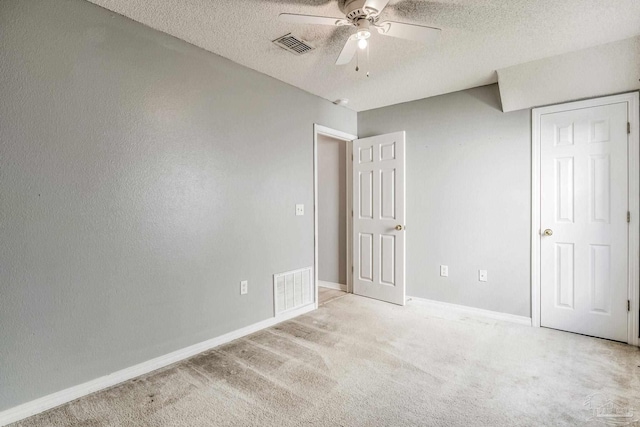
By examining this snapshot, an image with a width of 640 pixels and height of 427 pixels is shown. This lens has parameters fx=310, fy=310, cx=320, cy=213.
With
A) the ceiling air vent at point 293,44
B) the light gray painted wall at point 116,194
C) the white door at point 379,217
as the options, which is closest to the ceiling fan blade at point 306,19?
the ceiling air vent at point 293,44

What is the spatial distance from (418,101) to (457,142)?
2.30 ft

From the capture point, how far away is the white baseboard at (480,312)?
3.10 meters

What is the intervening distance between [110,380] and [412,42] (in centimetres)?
320

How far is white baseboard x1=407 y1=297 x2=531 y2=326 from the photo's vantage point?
10.2 ft

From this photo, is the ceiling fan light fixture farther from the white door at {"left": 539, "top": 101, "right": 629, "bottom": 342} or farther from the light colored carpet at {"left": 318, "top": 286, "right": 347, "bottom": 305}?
the light colored carpet at {"left": 318, "top": 286, "right": 347, "bottom": 305}

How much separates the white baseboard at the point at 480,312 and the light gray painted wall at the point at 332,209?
45.5 inches

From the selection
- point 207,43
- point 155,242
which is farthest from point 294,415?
point 207,43

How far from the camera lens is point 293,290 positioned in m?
3.32

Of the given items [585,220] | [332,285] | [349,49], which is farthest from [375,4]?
[332,285]

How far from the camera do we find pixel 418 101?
3.71 metres

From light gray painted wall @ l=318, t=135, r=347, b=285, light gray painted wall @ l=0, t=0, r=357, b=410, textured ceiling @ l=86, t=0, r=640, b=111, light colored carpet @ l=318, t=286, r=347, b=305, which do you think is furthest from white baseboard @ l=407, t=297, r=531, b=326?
textured ceiling @ l=86, t=0, r=640, b=111

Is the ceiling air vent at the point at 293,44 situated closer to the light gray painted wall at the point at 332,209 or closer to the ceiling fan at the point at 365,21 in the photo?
the ceiling fan at the point at 365,21

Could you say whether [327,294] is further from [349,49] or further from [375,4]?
[375,4]

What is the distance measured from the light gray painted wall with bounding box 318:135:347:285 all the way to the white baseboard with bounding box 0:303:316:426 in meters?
1.76
